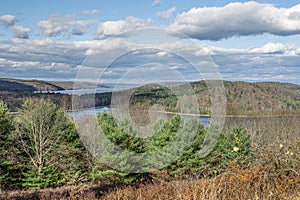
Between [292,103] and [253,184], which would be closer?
[253,184]

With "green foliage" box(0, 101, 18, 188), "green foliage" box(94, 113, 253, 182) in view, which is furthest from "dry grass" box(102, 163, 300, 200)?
"green foliage" box(0, 101, 18, 188)

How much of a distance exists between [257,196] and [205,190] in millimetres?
549

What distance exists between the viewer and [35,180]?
25.3 m

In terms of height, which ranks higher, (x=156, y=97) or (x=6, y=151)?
(x=156, y=97)

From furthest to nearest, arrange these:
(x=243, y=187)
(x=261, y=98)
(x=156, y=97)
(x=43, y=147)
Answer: (x=261, y=98) < (x=43, y=147) < (x=156, y=97) < (x=243, y=187)

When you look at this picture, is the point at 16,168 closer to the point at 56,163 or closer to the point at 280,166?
the point at 56,163

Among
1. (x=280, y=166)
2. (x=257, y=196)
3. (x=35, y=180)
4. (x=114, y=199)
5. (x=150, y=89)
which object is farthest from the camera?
(x=35, y=180)

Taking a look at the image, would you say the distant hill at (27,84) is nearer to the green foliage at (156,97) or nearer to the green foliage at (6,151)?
the green foliage at (6,151)

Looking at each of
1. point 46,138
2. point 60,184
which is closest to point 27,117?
point 46,138

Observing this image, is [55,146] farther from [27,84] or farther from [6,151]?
[27,84]

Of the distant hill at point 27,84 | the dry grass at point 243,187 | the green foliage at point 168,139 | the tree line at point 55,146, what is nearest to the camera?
the dry grass at point 243,187

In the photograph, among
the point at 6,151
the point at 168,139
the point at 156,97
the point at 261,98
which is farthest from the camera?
the point at 261,98

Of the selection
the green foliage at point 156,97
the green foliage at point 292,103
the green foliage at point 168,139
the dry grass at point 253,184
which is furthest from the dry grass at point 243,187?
the green foliage at point 292,103

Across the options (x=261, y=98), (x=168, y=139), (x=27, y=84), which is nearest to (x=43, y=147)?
(x=168, y=139)
